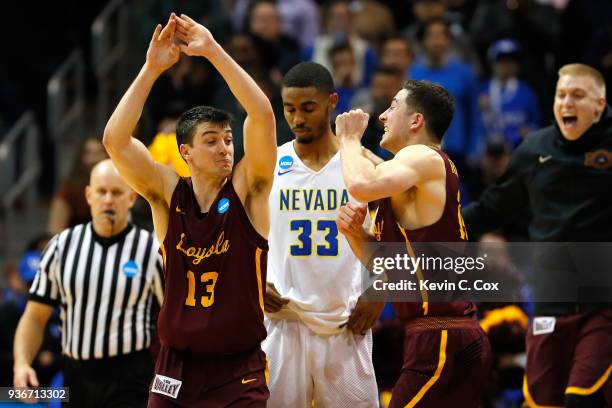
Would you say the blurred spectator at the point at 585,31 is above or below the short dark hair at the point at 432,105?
above

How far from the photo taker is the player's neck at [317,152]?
7.71m

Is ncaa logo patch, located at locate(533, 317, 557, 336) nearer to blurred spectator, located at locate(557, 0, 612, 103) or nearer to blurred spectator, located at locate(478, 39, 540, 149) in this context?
blurred spectator, located at locate(478, 39, 540, 149)

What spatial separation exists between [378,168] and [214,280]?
1.14 m

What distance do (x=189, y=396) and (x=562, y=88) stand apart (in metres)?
3.44

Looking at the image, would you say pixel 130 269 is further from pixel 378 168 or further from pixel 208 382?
pixel 378 168

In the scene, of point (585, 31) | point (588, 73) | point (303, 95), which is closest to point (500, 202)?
point (588, 73)

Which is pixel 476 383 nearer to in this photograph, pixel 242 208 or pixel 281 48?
pixel 242 208

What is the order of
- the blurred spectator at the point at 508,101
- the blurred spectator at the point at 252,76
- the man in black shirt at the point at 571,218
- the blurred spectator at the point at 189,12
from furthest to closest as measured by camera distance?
1. the blurred spectator at the point at 189,12
2. the blurred spectator at the point at 508,101
3. the blurred spectator at the point at 252,76
4. the man in black shirt at the point at 571,218

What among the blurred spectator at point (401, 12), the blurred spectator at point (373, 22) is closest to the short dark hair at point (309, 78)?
the blurred spectator at point (373, 22)

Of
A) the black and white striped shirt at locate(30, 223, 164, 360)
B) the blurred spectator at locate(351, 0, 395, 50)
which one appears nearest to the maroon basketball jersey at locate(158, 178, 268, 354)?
the black and white striped shirt at locate(30, 223, 164, 360)

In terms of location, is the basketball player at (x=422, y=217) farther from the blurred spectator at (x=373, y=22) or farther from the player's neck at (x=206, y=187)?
the blurred spectator at (x=373, y=22)

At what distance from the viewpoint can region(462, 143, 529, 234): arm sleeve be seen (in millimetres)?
8531

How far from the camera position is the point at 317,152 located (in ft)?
25.4

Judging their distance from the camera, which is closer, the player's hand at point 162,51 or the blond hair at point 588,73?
the player's hand at point 162,51
